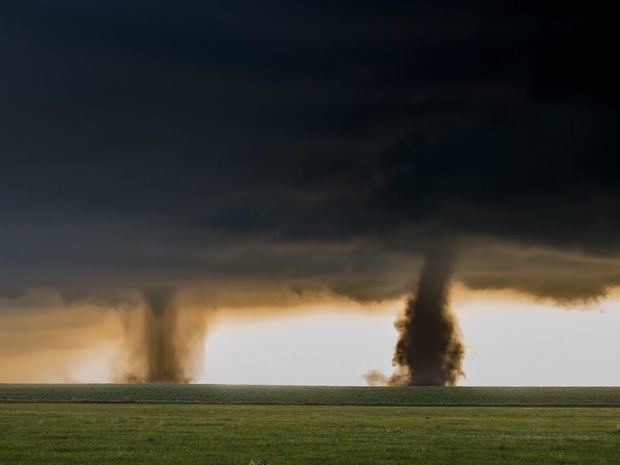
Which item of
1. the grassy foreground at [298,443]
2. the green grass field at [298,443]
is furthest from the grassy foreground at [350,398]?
the green grass field at [298,443]

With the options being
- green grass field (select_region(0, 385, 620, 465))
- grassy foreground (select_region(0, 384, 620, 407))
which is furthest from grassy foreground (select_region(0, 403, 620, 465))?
grassy foreground (select_region(0, 384, 620, 407))

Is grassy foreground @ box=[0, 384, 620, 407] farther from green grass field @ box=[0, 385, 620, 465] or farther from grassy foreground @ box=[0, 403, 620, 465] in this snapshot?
green grass field @ box=[0, 385, 620, 465]

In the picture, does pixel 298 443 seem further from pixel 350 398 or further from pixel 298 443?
pixel 350 398

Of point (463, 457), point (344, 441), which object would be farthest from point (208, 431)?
point (463, 457)

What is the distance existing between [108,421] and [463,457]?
28.0 m

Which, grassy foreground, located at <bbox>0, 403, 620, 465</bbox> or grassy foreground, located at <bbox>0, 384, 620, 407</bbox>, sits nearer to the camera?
grassy foreground, located at <bbox>0, 403, 620, 465</bbox>

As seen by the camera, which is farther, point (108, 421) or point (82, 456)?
point (108, 421)

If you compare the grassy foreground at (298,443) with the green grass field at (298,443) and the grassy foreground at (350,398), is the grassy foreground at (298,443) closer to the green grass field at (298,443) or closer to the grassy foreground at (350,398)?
the green grass field at (298,443)

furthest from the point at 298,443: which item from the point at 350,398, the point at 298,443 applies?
the point at 350,398

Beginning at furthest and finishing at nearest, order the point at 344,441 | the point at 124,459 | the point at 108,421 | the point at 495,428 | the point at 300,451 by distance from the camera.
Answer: the point at 108,421
the point at 495,428
the point at 344,441
the point at 300,451
the point at 124,459

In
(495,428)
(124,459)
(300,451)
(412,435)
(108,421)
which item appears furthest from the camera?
(108,421)

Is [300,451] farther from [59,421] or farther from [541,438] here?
[59,421]

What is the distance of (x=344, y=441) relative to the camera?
40.9 metres

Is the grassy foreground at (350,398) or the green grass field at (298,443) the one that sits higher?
the grassy foreground at (350,398)
